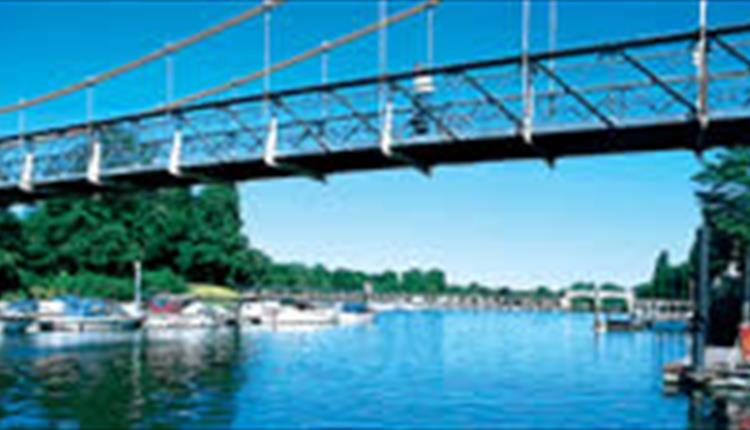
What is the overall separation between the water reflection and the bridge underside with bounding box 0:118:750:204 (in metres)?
8.79

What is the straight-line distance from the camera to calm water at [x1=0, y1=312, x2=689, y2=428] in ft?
137

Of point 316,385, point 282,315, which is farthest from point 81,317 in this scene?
point 316,385

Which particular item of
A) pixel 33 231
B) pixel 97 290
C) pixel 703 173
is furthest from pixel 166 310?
pixel 703 173

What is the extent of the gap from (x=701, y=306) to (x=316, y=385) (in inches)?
765

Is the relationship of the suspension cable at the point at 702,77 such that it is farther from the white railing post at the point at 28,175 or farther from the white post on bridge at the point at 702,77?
the white railing post at the point at 28,175

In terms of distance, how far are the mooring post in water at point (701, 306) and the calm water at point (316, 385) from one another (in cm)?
253

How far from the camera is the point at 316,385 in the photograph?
177 feet

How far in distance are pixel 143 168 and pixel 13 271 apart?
2802 inches

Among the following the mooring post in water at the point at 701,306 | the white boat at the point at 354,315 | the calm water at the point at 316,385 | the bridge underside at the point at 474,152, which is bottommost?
the calm water at the point at 316,385

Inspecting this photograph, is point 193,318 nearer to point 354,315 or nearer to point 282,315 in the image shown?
point 282,315

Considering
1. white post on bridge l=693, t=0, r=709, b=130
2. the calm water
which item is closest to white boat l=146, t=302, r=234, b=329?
the calm water

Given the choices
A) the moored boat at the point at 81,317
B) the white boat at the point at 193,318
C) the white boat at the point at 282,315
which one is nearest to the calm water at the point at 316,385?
the moored boat at the point at 81,317

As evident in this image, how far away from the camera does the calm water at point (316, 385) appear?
137 feet

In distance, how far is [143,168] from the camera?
38.0 metres
